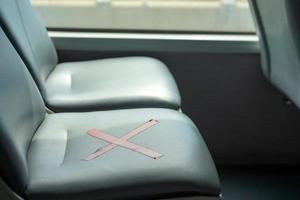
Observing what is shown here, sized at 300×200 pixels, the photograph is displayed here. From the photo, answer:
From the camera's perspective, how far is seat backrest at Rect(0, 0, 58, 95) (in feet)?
4.78

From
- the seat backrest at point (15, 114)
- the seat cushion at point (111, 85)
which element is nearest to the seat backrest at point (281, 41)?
the seat cushion at point (111, 85)

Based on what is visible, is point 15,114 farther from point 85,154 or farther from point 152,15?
point 152,15

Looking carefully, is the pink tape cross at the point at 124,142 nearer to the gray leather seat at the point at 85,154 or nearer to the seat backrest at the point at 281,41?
the gray leather seat at the point at 85,154

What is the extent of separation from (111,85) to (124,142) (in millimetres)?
414

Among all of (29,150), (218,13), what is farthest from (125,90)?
(218,13)

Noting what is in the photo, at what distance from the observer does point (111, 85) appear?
5.26 feet

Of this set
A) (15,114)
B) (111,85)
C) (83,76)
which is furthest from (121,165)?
(83,76)

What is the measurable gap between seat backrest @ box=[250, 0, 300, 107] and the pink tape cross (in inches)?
16.3

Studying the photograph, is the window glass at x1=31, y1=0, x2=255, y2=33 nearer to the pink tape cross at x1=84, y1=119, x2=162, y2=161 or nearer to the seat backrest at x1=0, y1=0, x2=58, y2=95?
the seat backrest at x1=0, y1=0, x2=58, y2=95

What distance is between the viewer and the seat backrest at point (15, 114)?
1.06 meters

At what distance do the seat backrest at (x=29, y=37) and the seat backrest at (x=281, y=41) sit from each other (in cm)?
70

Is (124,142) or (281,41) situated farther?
(281,41)

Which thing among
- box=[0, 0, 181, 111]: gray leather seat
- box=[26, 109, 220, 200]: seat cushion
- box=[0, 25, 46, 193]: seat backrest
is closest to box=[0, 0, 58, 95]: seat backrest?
box=[0, 0, 181, 111]: gray leather seat

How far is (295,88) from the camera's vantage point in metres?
1.45
